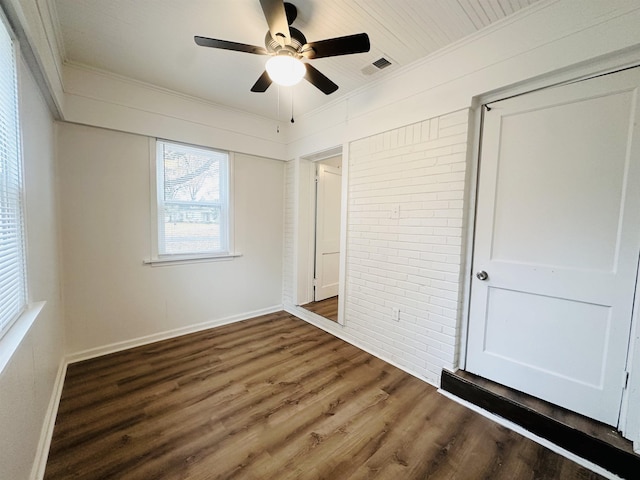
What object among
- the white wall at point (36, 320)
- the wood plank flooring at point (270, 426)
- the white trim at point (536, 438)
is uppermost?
the white wall at point (36, 320)

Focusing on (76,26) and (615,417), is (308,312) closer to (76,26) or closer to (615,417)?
(615,417)

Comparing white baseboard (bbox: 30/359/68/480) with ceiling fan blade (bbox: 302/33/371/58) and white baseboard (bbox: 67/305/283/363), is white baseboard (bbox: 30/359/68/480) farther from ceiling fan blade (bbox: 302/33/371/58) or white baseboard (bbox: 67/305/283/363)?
ceiling fan blade (bbox: 302/33/371/58)

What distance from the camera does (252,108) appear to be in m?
3.21

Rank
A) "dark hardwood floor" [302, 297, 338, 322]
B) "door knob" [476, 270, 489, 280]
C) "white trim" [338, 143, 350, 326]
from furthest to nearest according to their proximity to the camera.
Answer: "dark hardwood floor" [302, 297, 338, 322], "white trim" [338, 143, 350, 326], "door knob" [476, 270, 489, 280]

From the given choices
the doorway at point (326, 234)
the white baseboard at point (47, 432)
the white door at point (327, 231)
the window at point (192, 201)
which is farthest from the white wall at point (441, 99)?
the white baseboard at point (47, 432)

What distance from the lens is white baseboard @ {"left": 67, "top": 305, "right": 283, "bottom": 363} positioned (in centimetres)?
245

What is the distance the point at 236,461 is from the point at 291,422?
0.40m

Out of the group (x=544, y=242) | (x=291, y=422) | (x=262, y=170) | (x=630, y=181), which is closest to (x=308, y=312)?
(x=291, y=422)

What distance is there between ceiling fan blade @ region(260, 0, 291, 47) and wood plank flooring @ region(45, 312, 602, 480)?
8.08 ft

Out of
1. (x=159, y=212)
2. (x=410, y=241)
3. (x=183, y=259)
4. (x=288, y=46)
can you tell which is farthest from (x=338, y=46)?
(x=183, y=259)

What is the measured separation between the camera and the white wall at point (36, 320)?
1062 millimetres

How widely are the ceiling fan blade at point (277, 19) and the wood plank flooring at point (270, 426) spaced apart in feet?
8.08

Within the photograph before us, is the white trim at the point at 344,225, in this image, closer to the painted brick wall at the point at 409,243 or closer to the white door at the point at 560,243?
the painted brick wall at the point at 409,243

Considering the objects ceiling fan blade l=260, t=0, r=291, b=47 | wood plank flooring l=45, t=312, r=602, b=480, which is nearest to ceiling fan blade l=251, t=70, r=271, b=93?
ceiling fan blade l=260, t=0, r=291, b=47
